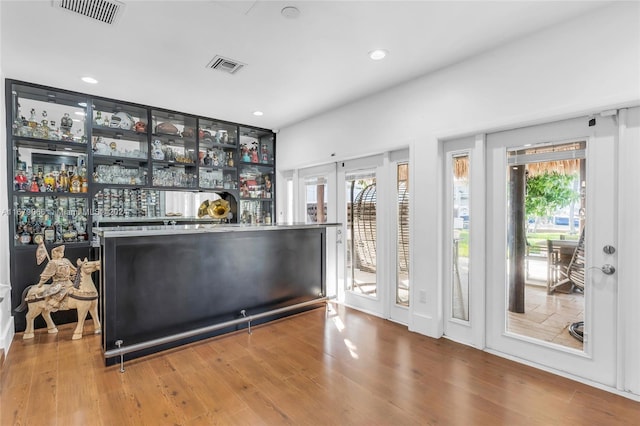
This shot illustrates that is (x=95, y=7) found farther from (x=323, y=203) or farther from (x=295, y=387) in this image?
(x=323, y=203)

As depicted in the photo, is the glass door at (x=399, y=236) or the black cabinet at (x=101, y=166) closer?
the black cabinet at (x=101, y=166)

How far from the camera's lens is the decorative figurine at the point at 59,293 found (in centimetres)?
326

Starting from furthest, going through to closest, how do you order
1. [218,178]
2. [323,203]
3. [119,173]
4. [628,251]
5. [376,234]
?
[218,178]
[323,203]
[119,173]
[376,234]
[628,251]

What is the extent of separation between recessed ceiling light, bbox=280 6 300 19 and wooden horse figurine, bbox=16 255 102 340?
3130mm

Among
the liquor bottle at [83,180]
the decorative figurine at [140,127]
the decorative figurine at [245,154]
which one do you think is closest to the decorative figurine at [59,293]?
the liquor bottle at [83,180]

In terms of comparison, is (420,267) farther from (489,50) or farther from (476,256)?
(489,50)

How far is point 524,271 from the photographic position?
2863 mm

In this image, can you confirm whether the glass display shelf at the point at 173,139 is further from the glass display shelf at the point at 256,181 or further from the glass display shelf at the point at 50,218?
the glass display shelf at the point at 50,218

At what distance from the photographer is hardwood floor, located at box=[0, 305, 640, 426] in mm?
2025

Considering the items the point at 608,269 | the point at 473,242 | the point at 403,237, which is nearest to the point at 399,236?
the point at 403,237

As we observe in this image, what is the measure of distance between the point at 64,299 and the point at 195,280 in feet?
4.96

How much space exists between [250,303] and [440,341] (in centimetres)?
200

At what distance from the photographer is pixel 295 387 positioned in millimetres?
2367

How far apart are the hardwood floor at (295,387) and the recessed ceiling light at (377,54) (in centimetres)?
272
